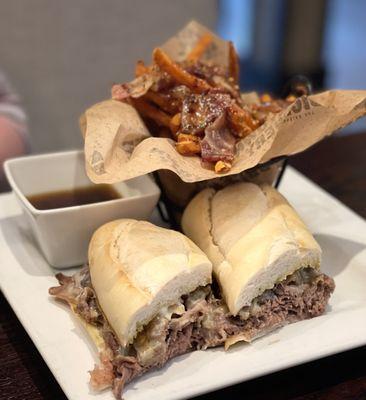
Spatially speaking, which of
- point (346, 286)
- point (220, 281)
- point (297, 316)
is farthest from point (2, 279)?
point (346, 286)

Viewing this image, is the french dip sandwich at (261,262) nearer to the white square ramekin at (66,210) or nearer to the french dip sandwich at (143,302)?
the french dip sandwich at (143,302)

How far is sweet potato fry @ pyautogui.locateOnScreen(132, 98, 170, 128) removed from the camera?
143cm

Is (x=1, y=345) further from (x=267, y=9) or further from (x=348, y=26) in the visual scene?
(x=348, y=26)

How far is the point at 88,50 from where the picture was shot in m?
3.00

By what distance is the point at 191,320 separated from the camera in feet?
3.66

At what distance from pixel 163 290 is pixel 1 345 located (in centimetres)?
36

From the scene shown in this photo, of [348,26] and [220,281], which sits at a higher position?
[220,281]

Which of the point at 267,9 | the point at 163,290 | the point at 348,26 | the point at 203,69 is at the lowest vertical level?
the point at 348,26

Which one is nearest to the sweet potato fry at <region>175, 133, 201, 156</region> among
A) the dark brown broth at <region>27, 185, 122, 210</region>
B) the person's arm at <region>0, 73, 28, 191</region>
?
the dark brown broth at <region>27, 185, 122, 210</region>

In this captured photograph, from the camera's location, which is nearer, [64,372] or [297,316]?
[64,372]

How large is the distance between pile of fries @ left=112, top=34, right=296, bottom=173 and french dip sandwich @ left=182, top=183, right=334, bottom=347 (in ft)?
0.35

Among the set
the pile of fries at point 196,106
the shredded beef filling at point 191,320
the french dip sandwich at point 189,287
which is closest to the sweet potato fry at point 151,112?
the pile of fries at point 196,106

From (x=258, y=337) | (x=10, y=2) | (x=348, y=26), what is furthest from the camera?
(x=348, y=26)

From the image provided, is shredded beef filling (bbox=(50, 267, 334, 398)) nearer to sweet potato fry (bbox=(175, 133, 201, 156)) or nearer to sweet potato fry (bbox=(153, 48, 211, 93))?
sweet potato fry (bbox=(175, 133, 201, 156))
